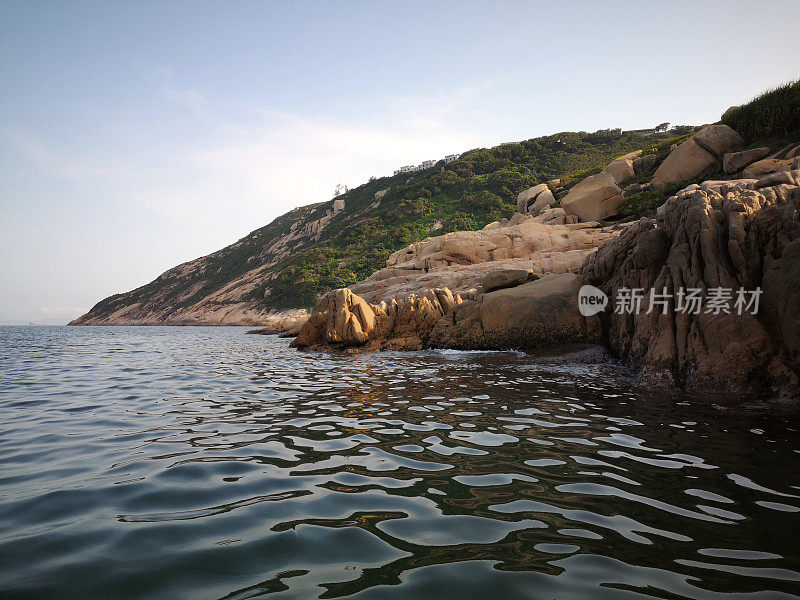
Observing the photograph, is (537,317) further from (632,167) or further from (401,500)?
(632,167)

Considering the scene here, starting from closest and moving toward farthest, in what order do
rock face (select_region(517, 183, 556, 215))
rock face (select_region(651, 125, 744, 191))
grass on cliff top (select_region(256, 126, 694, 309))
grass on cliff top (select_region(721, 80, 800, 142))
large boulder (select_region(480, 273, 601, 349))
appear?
1. large boulder (select_region(480, 273, 601, 349))
2. grass on cliff top (select_region(721, 80, 800, 142))
3. rock face (select_region(651, 125, 744, 191))
4. rock face (select_region(517, 183, 556, 215))
5. grass on cliff top (select_region(256, 126, 694, 309))

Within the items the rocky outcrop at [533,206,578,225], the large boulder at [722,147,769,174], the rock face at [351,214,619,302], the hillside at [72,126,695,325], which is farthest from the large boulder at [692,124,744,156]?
the hillside at [72,126,695,325]

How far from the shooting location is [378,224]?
85875 mm

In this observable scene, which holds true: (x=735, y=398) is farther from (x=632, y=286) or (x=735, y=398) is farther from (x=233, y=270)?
(x=233, y=270)

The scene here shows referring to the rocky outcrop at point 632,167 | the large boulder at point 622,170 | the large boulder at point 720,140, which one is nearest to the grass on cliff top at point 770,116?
the large boulder at point 720,140

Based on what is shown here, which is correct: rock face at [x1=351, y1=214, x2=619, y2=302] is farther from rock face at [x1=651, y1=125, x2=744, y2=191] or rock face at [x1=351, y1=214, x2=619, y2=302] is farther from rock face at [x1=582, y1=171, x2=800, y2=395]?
rock face at [x1=582, y1=171, x2=800, y2=395]

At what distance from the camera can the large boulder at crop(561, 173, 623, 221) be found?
33.2 m

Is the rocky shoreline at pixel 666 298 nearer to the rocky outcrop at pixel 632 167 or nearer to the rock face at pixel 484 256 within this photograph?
the rock face at pixel 484 256

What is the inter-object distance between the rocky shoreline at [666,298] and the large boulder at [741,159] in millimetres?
64

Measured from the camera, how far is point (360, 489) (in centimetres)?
414

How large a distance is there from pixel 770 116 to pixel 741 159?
3.60 m

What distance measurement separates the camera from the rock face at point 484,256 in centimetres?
2400

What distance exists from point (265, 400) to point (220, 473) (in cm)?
439

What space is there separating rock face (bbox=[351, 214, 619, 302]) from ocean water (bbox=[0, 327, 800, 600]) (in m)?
16.1
